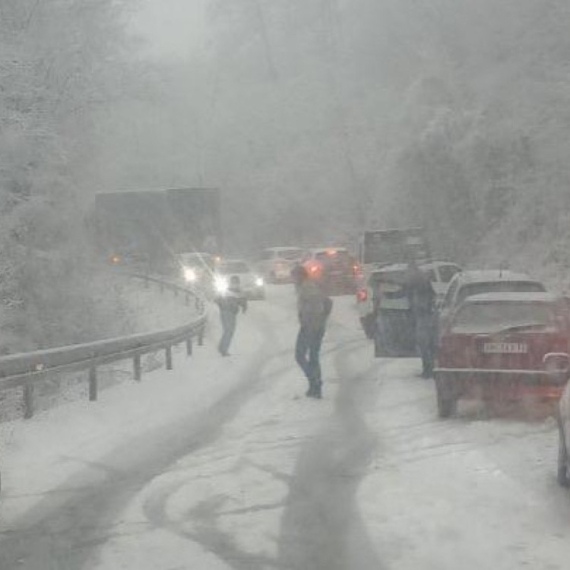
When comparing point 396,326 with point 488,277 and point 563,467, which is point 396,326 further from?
point 563,467

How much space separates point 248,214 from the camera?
62.9m

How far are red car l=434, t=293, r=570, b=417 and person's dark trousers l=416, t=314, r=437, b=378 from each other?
318 centimetres

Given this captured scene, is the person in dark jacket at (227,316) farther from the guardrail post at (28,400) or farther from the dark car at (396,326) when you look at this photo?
the guardrail post at (28,400)

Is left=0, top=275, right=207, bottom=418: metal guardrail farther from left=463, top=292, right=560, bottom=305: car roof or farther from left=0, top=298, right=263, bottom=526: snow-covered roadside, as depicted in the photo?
left=463, top=292, right=560, bottom=305: car roof

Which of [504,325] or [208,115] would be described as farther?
[208,115]

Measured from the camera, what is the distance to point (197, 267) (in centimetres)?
4150

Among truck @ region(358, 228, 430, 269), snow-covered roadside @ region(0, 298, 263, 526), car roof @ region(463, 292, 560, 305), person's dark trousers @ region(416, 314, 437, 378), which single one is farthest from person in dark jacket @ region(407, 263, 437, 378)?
truck @ region(358, 228, 430, 269)

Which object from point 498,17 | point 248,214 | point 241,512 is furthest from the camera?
point 248,214

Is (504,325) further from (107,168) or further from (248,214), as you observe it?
(248,214)

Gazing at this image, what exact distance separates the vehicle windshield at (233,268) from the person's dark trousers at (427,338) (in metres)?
22.5

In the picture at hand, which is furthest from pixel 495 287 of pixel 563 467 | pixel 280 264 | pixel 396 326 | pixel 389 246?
pixel 280 264

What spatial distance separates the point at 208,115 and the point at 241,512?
2719 inches

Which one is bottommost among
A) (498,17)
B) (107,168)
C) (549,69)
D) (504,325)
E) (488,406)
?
(488,406)

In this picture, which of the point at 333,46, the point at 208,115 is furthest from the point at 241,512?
the point at 208,115
